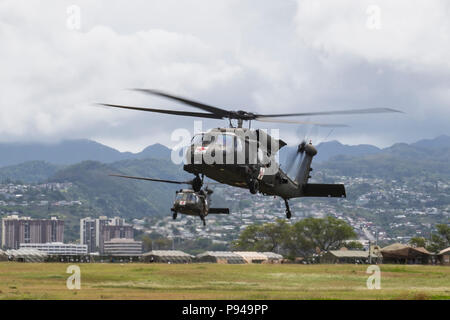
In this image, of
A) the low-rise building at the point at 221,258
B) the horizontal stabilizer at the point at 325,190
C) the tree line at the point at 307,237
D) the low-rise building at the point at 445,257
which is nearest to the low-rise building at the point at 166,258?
the low-rise building at the point at 221,258

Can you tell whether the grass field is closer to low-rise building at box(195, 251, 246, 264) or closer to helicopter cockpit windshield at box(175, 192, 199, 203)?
helicopter cockpit windshield at box(175, 192, 199, 203)

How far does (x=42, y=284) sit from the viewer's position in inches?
2329

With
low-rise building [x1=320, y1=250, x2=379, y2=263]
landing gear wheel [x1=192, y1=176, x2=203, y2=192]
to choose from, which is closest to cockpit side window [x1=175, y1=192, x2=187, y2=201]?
landing gear wheel [x1=192, y1=176, x2=203, y2=192]

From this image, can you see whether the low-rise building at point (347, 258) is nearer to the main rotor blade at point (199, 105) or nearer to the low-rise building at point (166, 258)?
the low-rise building at point (166, 258)

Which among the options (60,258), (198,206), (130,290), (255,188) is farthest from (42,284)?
(60,258)

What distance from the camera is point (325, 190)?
1714 inches

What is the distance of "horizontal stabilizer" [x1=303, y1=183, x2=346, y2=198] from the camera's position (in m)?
43.0

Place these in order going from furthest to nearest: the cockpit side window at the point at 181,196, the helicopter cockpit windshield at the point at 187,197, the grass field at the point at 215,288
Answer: the cockpit side window at the point at 181,196 → the helicopter cockpit windshield at the point at 187,197 → the grass field at the point at 215,288

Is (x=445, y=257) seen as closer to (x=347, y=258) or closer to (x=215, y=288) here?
(x=347, y=258)

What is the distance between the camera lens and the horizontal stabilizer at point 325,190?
141ft

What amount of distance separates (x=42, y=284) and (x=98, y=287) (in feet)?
19.2

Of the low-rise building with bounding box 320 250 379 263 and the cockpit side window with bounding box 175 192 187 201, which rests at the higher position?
the cockpit side window with bounding box 175 192 187 201
